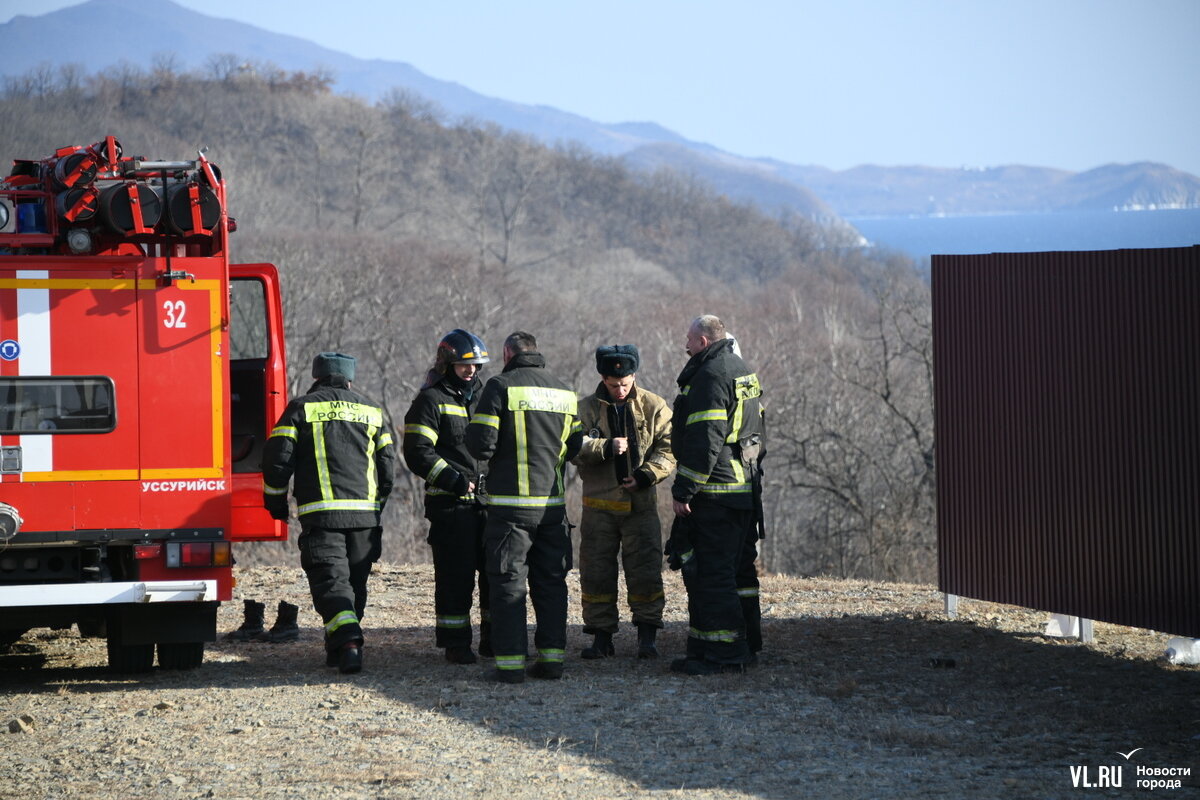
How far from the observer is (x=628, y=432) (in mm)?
8227

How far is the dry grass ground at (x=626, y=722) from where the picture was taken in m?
5.64

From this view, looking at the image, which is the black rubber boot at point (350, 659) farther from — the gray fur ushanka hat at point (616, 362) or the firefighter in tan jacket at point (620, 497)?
the gray fur ushanka hat at point (616, 362)

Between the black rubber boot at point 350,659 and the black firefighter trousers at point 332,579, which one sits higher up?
the black firefighter trousers at point 332,579

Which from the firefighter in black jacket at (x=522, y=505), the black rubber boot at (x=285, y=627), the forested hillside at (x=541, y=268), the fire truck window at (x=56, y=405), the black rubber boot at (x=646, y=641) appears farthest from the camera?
the forested hillside at (x=541, y=268)

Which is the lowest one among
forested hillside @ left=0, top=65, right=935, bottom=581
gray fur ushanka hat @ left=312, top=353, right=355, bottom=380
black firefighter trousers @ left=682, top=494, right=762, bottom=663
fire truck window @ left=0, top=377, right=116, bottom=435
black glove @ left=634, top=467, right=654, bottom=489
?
black firefighter trousers @ left=682, top=494, right=762, bottom=663

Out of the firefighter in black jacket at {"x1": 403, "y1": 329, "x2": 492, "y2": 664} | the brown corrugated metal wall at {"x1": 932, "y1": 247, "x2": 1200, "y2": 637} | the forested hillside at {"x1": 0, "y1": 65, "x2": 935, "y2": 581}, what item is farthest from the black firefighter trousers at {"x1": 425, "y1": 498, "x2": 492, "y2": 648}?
the forested hillside at {"x1": 0, "y1": 65, "x2": 935, "y2": 581}

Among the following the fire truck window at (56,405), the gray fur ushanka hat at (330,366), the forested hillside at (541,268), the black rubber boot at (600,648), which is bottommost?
the black rubber boot at (600,648)

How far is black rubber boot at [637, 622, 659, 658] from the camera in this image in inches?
324

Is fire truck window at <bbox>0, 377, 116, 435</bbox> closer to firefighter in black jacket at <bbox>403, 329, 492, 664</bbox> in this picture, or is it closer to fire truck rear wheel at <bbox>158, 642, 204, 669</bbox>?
fire truck rear wheel at <bbox>158, 642, 204, 669</bbox>

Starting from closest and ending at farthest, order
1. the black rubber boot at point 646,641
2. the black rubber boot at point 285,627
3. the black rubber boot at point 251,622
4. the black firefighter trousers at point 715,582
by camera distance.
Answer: the black firefighter trousers at point 715,582, the black rubber boot at point 646,641, the black rubber boot at point 285,627, the black rubber boot at point 251,622

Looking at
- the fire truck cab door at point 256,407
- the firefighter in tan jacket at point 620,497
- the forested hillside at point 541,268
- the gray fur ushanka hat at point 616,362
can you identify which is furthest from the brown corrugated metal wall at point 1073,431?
the forested hillside at point 541,268

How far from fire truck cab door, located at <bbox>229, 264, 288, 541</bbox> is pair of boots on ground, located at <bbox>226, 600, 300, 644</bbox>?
1.11 m

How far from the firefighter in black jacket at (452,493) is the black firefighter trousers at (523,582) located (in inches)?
15.4

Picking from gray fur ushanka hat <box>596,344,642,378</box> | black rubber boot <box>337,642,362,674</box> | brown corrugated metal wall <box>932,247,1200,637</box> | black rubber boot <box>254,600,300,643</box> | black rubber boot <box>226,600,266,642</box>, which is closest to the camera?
brown corrugated metal wall <box>932,247,1200,637</box>
